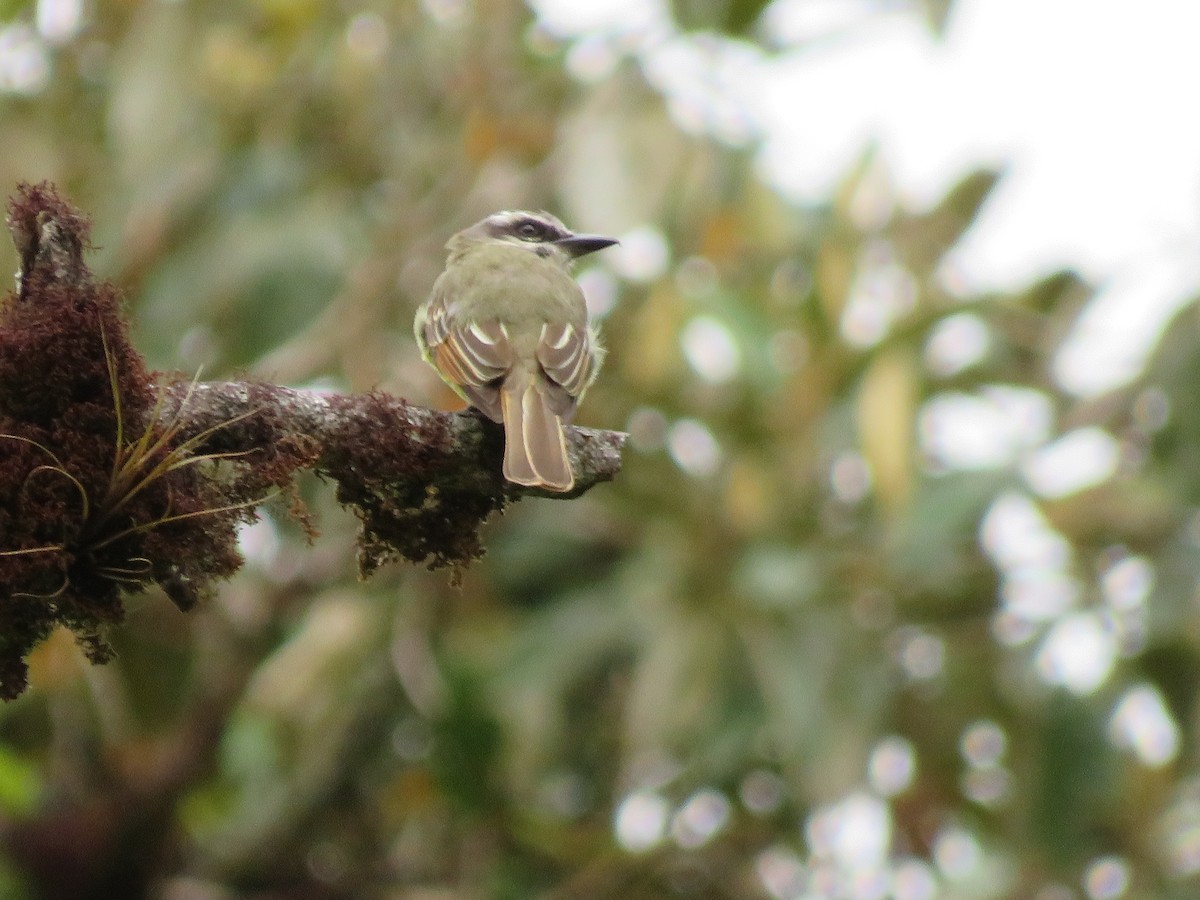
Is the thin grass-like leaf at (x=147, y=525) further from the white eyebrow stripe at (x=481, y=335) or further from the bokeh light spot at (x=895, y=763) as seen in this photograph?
the bokeh light spot at (x=895, y=763)

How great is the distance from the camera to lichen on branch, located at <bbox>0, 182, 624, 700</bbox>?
2.37 metres

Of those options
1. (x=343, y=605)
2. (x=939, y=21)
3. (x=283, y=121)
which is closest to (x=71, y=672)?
(x=343, y=605)

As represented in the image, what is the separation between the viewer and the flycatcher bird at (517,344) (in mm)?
2955

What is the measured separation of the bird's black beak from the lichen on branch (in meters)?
2.24

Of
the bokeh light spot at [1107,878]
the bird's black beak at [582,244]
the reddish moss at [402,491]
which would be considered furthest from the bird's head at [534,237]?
the bokeh light spot at [1107,878]

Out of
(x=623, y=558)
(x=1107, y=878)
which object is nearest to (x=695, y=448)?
(x=623, y=558)

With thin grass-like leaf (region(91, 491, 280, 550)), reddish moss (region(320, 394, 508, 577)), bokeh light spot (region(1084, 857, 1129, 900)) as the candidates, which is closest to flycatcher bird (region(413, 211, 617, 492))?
reddish moss (region(320, 394, 508, 577))

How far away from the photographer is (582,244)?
495 cm

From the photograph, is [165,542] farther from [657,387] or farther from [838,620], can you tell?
[838,620]

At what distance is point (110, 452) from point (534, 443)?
75 cm

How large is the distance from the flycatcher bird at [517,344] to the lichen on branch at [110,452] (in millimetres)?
287

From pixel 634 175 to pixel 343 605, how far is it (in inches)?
80.9

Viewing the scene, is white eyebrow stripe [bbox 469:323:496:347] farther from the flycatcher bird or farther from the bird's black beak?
the bird's black beak

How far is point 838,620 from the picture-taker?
21.0 feet
